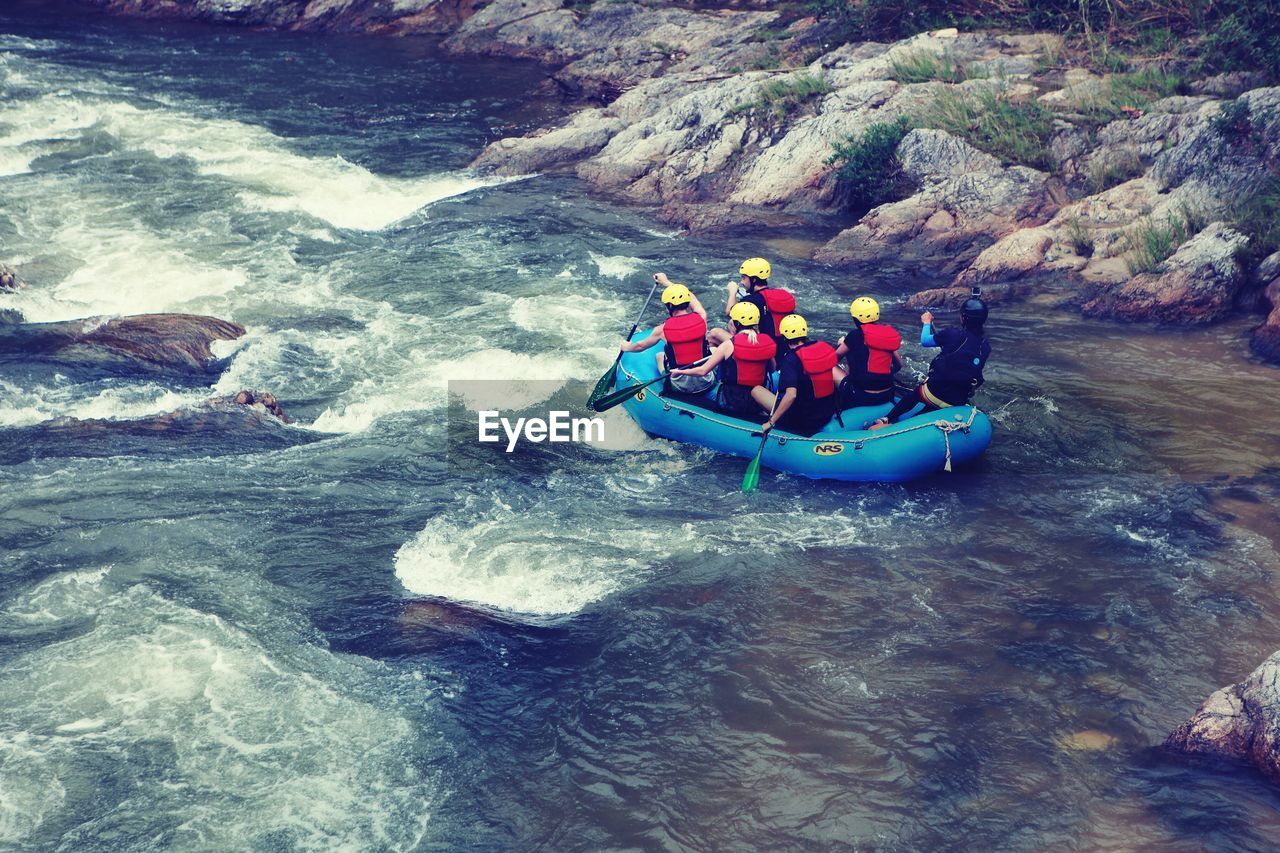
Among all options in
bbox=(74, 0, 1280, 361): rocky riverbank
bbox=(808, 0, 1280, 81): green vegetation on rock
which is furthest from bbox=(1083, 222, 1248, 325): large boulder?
bbox=(808, 0, 1280, 81): green vegetation on rock

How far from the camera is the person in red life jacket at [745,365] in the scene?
10.0m

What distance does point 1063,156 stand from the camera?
588 inches

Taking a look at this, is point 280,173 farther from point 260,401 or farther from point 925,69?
point 925,69

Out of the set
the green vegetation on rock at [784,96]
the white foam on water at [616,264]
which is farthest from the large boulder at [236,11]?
the white foam on water at [616,264]

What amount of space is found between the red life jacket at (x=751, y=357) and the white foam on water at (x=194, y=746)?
4308 millimetres

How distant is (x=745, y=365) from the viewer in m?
10.1

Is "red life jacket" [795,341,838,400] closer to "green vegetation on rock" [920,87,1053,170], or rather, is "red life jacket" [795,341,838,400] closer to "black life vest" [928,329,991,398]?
"black life vest" [928,329,991,398]

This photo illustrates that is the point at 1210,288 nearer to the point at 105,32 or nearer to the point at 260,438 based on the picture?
the point at 260,438

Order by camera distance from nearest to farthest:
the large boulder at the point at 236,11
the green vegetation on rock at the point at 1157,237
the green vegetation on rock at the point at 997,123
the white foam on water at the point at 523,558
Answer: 1. the white foam on water at the point at 523,558
2. the green vegetation on rock at the point at 1157,237
3. the green vegetation on rock at the point at 997,123
4. the large boulder at the point at 236,11

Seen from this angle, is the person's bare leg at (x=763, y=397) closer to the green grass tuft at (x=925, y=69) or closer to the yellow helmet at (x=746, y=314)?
the yellow helmet at (x=746, y=314)

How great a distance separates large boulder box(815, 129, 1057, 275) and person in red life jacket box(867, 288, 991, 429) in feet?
15.0

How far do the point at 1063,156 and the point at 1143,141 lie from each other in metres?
0.95

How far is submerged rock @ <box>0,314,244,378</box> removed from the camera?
11672mm

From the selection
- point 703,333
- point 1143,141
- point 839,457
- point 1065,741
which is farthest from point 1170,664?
point 1143,141
